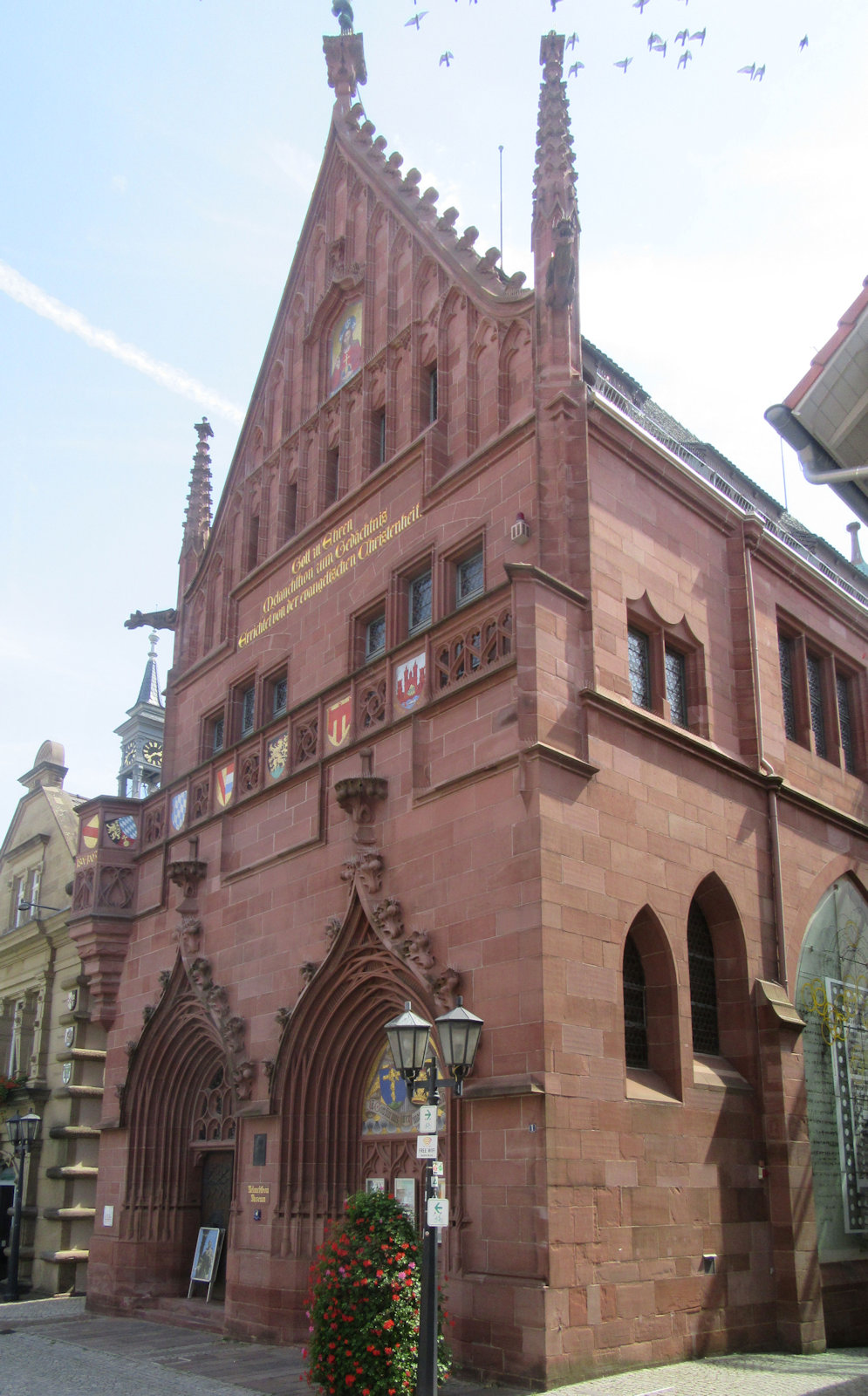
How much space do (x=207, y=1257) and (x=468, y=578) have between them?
10919 mm

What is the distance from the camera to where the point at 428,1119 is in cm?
1013

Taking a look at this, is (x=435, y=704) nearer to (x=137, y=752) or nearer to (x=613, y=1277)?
(x=613, y=1277)

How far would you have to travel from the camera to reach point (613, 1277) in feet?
40.8

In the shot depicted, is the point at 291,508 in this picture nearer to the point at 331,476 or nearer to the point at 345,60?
the point at 331,476

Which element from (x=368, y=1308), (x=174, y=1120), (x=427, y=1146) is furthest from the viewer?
(x=174, y=1120)

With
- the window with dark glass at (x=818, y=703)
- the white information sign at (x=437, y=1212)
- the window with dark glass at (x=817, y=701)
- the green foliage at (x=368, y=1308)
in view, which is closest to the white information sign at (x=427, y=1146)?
the white information sign at (x=437, y=1212)

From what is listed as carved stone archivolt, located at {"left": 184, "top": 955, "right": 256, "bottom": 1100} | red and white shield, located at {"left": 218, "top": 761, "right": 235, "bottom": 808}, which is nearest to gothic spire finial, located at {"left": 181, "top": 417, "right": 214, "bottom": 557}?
red and white shield, located at {"left": 218, "top": 761, "right": 235, "bottom": 808}

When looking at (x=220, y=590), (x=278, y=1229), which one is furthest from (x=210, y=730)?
(x=278, y=1229)

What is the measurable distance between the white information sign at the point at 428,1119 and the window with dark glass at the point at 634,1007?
4.62 m

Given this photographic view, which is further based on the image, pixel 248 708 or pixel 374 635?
pixel 248 708

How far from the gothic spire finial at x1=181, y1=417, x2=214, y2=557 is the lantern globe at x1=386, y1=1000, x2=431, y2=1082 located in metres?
16.4

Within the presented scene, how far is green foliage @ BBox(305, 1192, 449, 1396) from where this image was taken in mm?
10867

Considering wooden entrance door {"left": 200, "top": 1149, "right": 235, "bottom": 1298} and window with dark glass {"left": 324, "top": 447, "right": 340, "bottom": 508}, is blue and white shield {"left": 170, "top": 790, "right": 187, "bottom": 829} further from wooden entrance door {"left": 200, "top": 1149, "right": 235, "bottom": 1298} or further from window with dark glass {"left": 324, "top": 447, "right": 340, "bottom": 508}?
window with dark glass {"left": 324, "top": 447, "right": 340, "bottom": 508}

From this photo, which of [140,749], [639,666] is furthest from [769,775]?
[140,749]
